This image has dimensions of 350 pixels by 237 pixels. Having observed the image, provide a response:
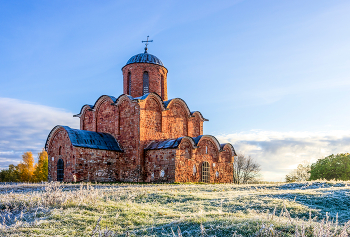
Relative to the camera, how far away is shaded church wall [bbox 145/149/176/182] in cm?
1984

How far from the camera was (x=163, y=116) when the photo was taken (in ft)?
75.3

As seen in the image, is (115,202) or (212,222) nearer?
(212,222)

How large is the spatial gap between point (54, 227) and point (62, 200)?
5.98 ft

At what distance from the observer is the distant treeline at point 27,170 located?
1479 inches

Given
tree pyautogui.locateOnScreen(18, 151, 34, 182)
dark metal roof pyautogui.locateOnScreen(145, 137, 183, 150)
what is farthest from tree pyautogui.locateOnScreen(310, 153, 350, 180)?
tree pyautogui.locateOnScreen(18, 151, 34, 182)

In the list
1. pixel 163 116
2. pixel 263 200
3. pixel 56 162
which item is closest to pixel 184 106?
pixel 163 116

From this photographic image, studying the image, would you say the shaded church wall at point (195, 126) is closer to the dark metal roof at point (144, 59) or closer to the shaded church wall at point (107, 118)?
the dark metal roof at point (144, 59)

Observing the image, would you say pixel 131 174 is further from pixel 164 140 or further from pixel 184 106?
pixel 184 106

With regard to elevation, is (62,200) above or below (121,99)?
below

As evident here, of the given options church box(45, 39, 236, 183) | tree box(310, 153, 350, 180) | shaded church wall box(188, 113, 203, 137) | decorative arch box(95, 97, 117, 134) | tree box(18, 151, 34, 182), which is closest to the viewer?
church box(45, 39, 236, 183)

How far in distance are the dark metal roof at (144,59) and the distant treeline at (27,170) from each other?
67.1 ft

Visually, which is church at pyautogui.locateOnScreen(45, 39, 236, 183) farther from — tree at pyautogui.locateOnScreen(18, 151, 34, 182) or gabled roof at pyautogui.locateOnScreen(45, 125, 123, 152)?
tree at pyautogui.locateOnScreen(18, 151, 34, 182)

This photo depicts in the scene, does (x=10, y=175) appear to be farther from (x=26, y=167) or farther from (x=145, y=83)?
(x=145, y=83)

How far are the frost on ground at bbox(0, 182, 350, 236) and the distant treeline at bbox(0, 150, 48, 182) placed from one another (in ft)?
102
